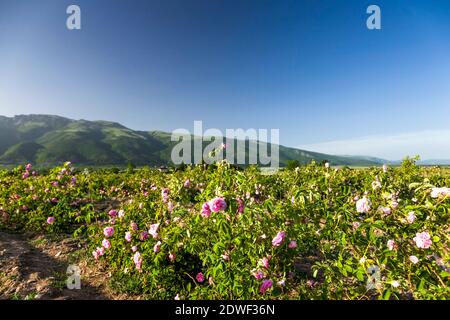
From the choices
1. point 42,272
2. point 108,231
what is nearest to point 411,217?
point 108,231

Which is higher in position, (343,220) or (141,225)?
(343,220)

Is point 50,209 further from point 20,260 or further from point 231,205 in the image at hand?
point 231,205

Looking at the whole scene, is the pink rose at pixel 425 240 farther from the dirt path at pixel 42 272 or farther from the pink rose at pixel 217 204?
the dirt path at pixel 42 272

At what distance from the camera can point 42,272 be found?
4348mm

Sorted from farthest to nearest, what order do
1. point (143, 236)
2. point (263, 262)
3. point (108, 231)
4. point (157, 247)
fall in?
point (108, 231), point (143, 236), point (157, 247), point (263, 262)

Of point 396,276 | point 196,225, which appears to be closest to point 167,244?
point 196,225

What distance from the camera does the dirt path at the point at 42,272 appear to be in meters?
3.70

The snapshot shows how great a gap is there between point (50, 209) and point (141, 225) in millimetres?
4210

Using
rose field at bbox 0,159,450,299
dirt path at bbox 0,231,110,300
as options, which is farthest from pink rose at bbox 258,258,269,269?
dirt path at bbox 0,231,110,300

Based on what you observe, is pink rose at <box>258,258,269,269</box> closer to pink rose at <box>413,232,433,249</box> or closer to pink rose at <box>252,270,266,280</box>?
pink rose at <box>252,270,266,280</box>

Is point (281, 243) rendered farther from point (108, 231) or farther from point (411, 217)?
point (108, 231)

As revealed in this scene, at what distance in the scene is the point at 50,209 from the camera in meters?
6.91

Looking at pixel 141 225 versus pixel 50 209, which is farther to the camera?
pixel 50 209
